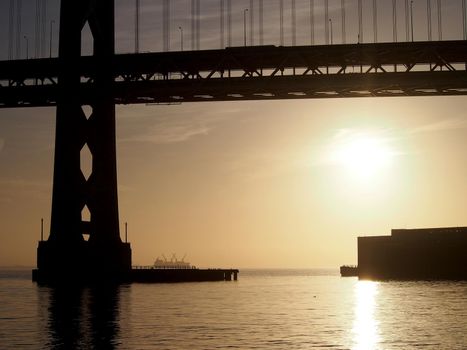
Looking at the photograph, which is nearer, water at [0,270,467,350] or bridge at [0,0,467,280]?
water at [0,270,467,350]

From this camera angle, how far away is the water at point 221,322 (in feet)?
163

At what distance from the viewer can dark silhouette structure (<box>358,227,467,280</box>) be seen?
449 ft

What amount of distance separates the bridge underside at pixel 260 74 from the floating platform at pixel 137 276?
1800 centimetres

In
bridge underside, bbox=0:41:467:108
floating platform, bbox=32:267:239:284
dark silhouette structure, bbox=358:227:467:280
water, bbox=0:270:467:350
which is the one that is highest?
bridge underside, bbox=0:41:467:108

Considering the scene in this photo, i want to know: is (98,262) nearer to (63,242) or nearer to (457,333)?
(63,242)

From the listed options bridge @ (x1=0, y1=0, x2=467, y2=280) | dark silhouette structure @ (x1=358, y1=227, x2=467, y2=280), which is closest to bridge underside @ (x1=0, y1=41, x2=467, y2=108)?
bridge @ (x1=0, y1=0, x2=467, y2=280)

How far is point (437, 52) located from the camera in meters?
90.6

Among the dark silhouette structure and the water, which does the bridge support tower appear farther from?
the dark silhouette structure

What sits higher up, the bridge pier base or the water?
the bridge pier base

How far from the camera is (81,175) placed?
316 ft

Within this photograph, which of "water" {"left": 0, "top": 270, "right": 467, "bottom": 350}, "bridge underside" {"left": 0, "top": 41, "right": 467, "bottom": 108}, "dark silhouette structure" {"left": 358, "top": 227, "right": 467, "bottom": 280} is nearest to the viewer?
"water" {"left": 0, "top": 270, "right": 467, "bottom": 350}

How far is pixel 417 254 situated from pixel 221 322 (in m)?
81.5

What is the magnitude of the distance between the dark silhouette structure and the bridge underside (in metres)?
49.3

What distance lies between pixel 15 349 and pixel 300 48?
179 feet
